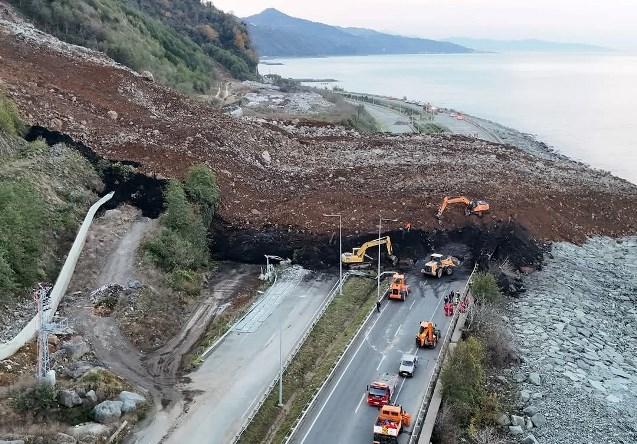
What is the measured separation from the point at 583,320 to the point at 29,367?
2431 centimetres

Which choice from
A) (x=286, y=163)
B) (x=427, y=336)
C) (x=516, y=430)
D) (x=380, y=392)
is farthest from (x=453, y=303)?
(x=286, y=163)

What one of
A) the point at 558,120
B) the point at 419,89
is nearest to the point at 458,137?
the point at 558,120

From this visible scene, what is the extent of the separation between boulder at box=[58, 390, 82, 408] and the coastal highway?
709 centimetres

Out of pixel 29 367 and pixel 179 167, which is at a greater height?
pixel 179 167

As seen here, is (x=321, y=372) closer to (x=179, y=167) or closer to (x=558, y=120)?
(x=179, y=167)

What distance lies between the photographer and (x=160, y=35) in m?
94.3

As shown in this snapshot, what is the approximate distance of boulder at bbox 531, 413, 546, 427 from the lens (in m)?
23.7

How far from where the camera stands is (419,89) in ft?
604

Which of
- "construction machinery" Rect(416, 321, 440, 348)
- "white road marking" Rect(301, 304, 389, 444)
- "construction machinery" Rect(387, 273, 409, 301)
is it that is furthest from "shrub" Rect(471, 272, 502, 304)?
"white road marking" Rect(301, 304, 389, 444)

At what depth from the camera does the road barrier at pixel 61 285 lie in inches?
906

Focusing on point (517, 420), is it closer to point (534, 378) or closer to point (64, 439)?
point (534, 378)

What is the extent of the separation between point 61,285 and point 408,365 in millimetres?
14986

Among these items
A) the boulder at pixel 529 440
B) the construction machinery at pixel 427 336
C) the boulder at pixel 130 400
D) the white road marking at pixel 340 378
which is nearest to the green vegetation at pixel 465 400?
the boulder at pixel 529 440

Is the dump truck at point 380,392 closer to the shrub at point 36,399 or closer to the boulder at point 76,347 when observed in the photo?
the shrub at point 36,399
